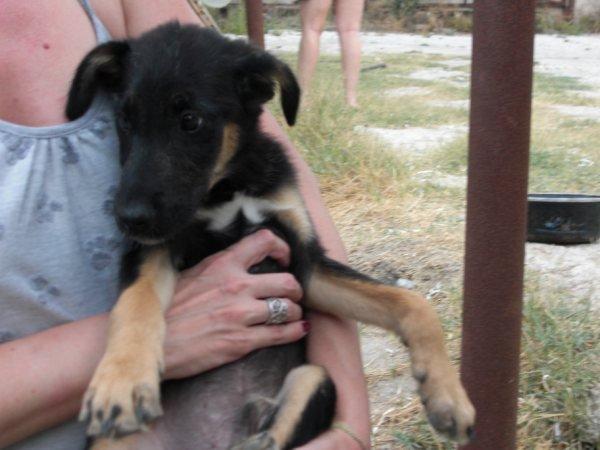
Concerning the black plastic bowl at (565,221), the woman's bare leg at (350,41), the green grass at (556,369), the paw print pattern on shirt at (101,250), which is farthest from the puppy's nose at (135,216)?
the woman's bare leg at (350,41)

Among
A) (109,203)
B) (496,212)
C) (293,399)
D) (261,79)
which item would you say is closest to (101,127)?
(109,203)

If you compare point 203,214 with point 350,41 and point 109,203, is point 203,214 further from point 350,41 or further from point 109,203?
point 350,41

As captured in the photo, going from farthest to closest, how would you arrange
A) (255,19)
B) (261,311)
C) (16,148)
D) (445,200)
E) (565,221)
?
(445,200), (255,19), (565,221), (261,311), (16,148)

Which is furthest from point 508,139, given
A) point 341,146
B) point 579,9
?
point 579,9

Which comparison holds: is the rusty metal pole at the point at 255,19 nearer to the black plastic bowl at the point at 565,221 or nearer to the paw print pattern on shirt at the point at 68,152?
the black plastic bowl at the point at 565,221

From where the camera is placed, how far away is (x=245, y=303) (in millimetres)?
1846

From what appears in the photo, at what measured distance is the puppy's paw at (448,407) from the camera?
1835 millimetres

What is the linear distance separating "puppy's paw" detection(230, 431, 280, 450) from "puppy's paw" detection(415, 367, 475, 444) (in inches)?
12.6

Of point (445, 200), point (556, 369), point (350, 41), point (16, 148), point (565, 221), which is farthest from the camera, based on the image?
point (350, 41)

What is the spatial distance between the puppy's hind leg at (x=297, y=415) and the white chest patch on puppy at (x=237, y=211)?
384 mm

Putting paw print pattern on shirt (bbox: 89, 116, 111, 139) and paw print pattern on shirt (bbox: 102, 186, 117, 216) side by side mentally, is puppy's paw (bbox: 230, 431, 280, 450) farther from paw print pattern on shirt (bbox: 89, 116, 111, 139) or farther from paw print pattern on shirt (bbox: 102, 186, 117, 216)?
paw print pattern on shirt (bbox: 89, 116, 111, 139)

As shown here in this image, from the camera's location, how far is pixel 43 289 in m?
1.75

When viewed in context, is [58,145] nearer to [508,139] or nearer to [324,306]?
[324,306]

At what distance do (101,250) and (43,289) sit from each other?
0.51ft
